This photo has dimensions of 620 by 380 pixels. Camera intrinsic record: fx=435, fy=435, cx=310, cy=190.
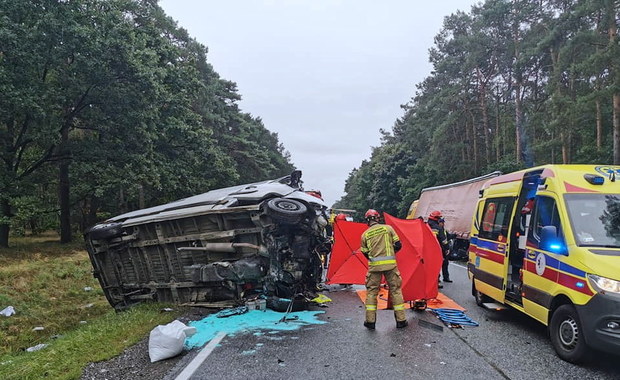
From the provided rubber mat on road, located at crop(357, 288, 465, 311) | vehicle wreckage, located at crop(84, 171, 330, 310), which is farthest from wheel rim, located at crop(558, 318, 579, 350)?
vehicle wreckage, located at crop(84, 171, 330, 310)

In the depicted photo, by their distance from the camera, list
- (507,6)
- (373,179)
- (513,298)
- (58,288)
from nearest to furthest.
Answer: (513,298)
(58,288)
(507,6)
(373,179)

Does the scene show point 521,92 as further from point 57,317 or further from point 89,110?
point 57,317

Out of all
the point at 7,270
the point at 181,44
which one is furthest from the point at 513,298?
the point at 181,44

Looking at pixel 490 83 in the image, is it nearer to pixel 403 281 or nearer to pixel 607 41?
pixel 607 41

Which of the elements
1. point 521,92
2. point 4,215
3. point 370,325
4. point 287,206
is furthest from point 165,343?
point 521,92

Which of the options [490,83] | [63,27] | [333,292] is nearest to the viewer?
[333,292]

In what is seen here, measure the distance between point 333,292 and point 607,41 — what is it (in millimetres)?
17642

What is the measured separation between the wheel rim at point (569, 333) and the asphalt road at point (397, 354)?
21 centimetres

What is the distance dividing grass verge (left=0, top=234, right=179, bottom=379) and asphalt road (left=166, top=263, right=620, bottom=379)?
5.05 ft

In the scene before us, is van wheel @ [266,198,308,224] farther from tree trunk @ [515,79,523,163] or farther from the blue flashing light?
tree trunk @ [515,79,523,163]

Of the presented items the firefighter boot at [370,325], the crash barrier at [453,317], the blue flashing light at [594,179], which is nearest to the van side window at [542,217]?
the blue flashing light at [594,179]

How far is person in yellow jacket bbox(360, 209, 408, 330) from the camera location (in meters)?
6.06

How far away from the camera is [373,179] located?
5641cm

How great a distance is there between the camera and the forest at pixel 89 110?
15383 mm
